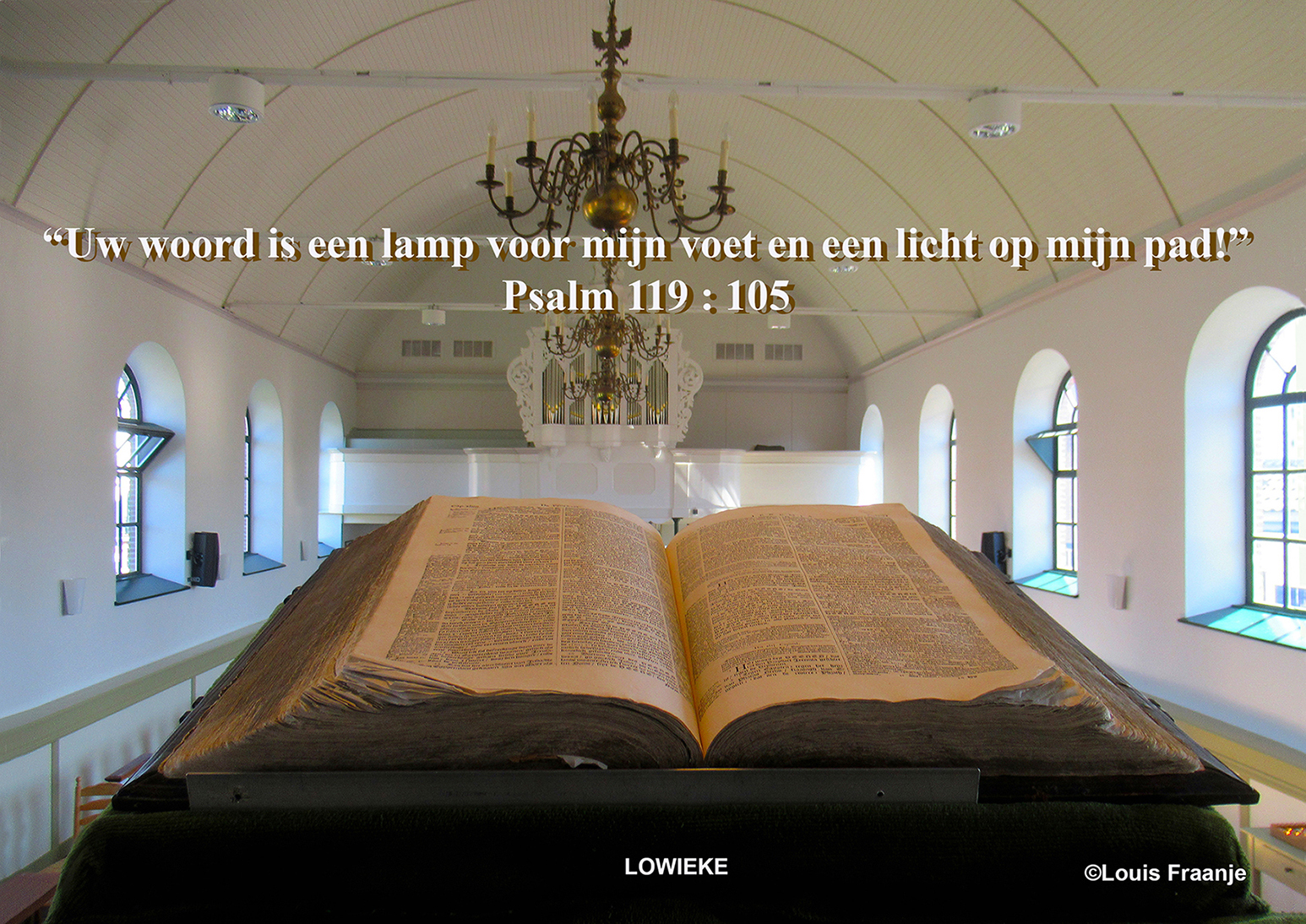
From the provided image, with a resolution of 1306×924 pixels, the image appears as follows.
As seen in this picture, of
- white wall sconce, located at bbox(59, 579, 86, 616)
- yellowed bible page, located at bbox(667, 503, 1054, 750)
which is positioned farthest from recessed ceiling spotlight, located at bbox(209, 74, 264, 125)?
yellowed bible page, located at bbox(667, 503, 1054, 750)

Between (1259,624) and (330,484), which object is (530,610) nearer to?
(1259,624)

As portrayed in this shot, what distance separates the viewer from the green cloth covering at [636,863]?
2.02 feet

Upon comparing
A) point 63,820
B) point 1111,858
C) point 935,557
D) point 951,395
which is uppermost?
point 951,395

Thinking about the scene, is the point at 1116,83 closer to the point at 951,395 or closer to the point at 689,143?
the point at 951,395

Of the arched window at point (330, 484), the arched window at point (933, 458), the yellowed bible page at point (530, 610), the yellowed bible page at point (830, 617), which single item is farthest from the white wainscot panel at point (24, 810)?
the arched window at point (933, 458)

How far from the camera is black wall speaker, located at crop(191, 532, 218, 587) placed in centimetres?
772

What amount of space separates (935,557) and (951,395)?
31.3 feet

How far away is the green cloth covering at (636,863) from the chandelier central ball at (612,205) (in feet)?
8.37

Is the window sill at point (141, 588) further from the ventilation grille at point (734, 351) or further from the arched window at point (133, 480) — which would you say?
the ventilation grille at point (734, 351)

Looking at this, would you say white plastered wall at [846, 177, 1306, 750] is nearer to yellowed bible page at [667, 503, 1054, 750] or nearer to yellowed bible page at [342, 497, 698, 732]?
yellowed bible page at [667, 503, 1054, 750]

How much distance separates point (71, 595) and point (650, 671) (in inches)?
259

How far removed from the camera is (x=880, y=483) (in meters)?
12.7

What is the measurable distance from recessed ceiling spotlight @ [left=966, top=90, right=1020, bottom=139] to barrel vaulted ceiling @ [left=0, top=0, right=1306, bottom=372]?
9 centimetres

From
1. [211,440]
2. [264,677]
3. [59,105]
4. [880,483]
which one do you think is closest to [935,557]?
[264,677]
